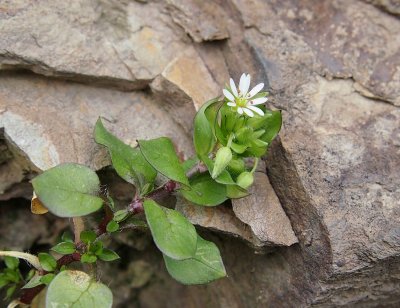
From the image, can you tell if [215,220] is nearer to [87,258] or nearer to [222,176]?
[222,176]

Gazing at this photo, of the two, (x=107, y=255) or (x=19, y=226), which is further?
(x=19, y=226)

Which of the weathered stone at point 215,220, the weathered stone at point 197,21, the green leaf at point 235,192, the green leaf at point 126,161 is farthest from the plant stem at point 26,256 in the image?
the weathered stone at point 197,21

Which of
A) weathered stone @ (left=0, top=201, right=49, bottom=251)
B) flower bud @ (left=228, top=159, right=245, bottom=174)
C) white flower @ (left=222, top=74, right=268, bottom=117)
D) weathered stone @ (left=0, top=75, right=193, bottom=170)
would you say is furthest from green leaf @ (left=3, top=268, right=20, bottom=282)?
white flower @ (left=222, top=74, right=268, bottom=117)

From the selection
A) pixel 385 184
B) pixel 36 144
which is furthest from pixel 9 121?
pixel 385 184

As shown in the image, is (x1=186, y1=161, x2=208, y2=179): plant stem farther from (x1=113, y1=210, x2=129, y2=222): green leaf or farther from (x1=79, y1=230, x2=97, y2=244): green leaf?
(x1=79, y1=230, x2=97, y2=244): green leaf

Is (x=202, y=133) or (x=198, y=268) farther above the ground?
(x=202, y=133)

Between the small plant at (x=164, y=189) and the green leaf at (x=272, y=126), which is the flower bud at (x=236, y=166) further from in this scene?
the green leaf at (x=272, y=126)

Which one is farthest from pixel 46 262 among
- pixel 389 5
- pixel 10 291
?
pixel 389 5
